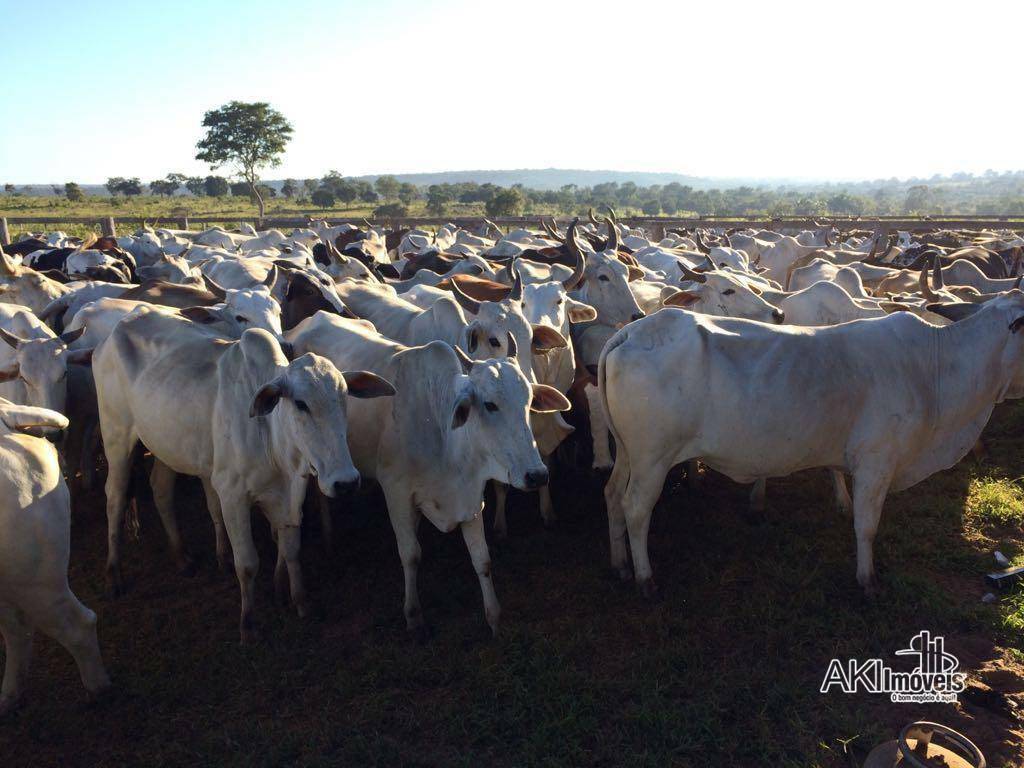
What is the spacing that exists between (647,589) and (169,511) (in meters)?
3.51

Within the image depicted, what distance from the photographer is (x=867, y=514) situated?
189 inches

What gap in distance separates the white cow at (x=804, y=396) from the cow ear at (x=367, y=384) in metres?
1.48

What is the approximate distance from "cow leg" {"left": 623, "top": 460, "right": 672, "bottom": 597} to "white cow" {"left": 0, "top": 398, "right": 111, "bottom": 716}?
125 inches

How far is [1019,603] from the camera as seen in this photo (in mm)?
4703

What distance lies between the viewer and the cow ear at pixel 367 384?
14.2 ft

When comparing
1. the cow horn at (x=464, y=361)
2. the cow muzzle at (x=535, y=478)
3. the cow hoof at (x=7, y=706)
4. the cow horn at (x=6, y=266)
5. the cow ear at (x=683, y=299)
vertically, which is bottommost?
the cow hoof at (x=7, y=706)

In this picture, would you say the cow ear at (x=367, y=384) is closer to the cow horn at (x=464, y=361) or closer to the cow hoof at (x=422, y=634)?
the cow horn at (x=464, y=361)

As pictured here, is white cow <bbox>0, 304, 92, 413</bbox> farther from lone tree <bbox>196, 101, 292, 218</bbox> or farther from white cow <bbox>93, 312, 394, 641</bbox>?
lone tree <bbox>196, 101, 292, 218</bbox>

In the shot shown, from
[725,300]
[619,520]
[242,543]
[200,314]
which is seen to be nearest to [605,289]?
[725,300]

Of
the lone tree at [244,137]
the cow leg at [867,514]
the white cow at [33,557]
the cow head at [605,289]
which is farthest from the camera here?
the lone tree at [244,137]

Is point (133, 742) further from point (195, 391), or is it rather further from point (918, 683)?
point (918, 683)

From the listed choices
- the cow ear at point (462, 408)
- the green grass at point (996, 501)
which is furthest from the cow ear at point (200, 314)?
the green grass at point (996, 501)

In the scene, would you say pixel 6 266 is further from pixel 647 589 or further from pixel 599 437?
pixel 647 589

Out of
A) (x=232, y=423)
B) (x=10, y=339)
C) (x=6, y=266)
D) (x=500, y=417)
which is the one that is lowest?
(x=232, y=423)
